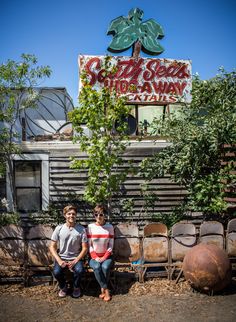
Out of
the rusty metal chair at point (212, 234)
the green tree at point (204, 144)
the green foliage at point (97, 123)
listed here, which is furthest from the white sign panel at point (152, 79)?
the rusty metal chair at point (212, 234)

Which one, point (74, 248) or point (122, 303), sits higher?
point (74, 248)

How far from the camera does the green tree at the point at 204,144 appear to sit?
253 inches

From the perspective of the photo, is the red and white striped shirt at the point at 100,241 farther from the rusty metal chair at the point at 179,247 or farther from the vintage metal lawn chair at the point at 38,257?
the rusty metal chair at the point at 179,247

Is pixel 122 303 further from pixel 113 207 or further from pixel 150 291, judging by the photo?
pixel 113 207

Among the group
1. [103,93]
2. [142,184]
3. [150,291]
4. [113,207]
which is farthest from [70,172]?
[150,291]

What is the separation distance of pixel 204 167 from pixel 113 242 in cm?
327

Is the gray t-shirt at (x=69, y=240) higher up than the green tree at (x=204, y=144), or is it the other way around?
the green tree at (x=204, y=144)

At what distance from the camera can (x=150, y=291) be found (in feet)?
16.7

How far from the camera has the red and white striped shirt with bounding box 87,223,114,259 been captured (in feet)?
16.6

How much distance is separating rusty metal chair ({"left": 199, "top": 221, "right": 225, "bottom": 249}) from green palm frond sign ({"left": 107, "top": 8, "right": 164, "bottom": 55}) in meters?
5.85

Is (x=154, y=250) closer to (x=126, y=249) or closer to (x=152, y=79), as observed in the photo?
(x=126, y=249)

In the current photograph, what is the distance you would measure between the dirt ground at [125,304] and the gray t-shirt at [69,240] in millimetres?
694

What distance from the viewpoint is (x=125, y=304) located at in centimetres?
460

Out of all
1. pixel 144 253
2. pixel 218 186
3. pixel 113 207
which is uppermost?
pixel 218 186
